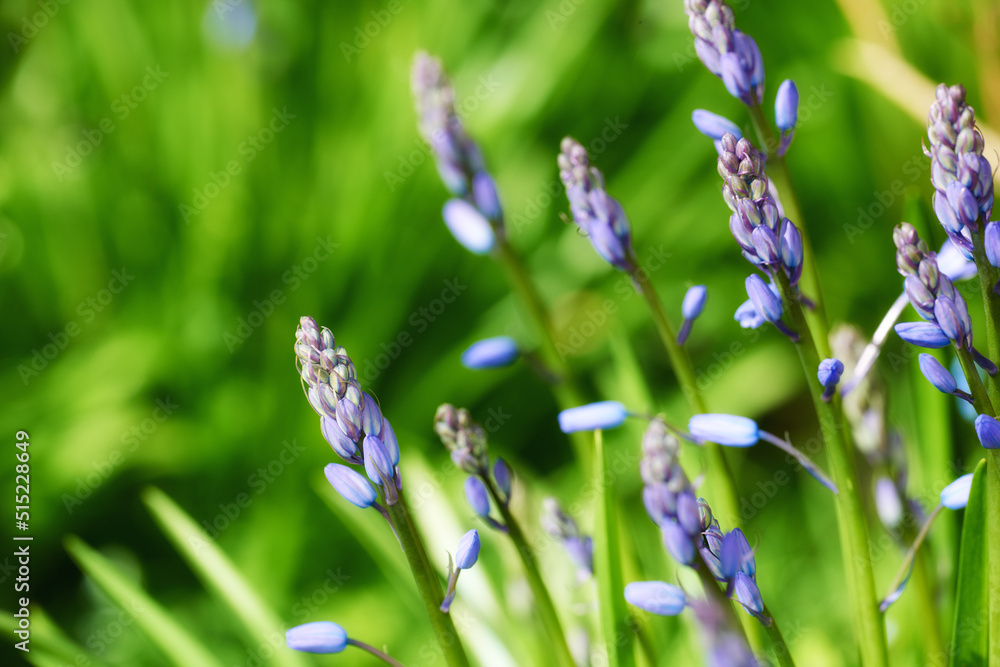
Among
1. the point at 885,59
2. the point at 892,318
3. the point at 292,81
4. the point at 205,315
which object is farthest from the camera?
the point at 292,81

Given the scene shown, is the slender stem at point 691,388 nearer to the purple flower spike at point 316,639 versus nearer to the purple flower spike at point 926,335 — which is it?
the purple flower spike at point 926,335

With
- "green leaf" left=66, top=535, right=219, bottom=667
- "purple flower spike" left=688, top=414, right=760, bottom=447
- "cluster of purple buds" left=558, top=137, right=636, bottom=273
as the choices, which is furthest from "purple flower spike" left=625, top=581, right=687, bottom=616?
"green leaf" left=66, top=535, right=219, bottom=667

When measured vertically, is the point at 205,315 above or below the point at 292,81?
below

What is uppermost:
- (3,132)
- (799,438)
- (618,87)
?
(3,132)

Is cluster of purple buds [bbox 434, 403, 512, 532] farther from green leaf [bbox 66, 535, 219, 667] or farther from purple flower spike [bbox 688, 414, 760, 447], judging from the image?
green leaf [bbox 66, 535, 219, 667]

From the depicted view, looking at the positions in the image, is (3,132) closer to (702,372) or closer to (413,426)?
(413,426)

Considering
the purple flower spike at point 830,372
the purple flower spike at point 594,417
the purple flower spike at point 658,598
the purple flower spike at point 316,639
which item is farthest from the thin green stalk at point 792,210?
the purple flower spike at point 316,639

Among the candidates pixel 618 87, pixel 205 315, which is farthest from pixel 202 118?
pixel 618 87

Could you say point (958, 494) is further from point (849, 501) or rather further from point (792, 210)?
point (792, 210)
